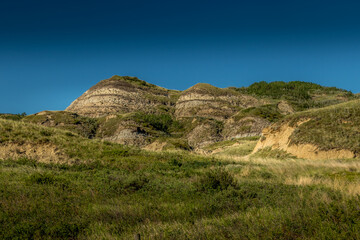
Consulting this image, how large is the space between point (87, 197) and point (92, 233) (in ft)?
10.3

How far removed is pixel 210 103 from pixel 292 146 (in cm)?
7969

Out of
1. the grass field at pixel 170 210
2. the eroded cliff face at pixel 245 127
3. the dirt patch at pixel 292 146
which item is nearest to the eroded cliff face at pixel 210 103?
the eroded cliff face at pixel 245 127

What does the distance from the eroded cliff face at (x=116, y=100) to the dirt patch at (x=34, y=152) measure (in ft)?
267

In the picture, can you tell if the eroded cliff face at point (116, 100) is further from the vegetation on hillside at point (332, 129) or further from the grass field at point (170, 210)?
the grass field at point (170, 210)

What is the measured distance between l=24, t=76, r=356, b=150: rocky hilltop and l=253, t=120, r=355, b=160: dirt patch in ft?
31.9

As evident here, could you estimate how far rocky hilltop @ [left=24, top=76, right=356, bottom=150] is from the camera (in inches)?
2665

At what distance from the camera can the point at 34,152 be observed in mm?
17516

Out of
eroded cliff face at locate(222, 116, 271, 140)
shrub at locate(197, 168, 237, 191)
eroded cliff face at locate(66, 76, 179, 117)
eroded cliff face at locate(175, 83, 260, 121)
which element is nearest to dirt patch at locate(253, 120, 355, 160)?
shrub at locate(197, 168, 237, 191)

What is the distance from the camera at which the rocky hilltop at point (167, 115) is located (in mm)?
67688

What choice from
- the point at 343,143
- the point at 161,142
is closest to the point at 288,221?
the point at 343,143

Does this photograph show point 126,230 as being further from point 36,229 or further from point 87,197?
point 87,197

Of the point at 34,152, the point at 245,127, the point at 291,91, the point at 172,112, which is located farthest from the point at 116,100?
the point at 291,91

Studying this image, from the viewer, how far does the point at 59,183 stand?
9.57 metres

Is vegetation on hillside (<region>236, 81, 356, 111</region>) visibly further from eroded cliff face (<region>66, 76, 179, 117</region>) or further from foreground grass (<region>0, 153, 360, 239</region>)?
Result: foreground grass (<region>0, 153, 360, 239</region>)
